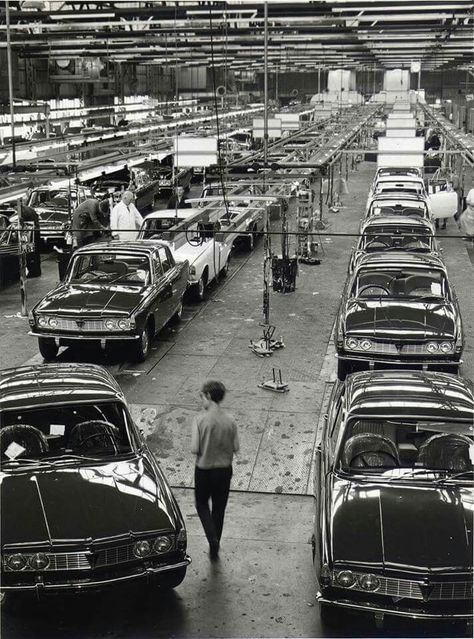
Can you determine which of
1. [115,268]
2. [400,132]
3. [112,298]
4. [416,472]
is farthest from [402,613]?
[400,132]

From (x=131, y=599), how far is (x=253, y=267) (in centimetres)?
1353

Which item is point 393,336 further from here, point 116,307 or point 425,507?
point 425,507

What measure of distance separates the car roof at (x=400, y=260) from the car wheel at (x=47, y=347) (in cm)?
445

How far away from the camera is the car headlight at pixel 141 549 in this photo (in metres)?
5.66

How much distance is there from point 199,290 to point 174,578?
997cm

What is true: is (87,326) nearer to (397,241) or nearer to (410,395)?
(410,395)

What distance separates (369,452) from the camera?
6.41 meters

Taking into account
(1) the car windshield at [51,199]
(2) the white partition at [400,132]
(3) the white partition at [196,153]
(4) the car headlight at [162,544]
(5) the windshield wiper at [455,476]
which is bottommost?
(4) the car headlight at [162,544]

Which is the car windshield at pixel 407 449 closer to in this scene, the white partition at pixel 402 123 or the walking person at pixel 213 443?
the walking person at pixel 213 443

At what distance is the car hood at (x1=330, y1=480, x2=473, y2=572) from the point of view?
539 centimetres

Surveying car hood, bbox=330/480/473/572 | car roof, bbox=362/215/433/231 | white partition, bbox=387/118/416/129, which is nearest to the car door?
car roof, bbox=362/215/433/231

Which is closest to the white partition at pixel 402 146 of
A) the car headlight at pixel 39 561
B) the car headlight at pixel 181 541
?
the car headlight at pixel 181 541

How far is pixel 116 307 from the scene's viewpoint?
454 inches

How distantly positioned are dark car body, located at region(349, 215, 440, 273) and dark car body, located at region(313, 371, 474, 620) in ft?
23.4
